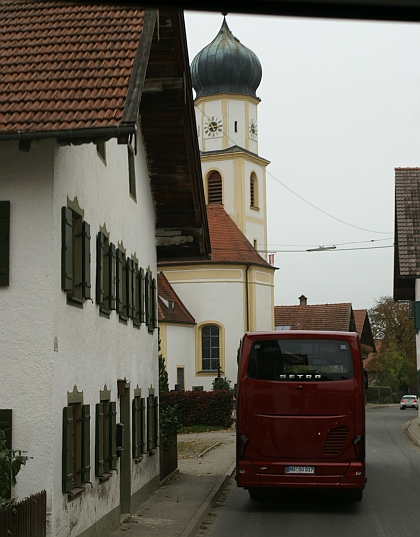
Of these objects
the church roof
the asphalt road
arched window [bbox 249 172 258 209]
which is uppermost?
arched window [bbox 249 172 258 209]

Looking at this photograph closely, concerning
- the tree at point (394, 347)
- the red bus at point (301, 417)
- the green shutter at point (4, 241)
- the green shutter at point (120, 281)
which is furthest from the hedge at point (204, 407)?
the tree at point (394, 347)

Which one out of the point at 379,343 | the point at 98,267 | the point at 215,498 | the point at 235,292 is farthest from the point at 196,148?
the point at 379,343

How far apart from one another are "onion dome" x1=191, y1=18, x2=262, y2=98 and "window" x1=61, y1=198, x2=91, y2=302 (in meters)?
59.5

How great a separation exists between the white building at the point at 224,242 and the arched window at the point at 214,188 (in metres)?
0.07

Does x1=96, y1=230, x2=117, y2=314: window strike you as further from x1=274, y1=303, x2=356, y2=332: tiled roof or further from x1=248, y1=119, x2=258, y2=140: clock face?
x1=274, y1=303, x2=356, y2=332: tiled roof

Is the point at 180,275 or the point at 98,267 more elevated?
the point at 180,275

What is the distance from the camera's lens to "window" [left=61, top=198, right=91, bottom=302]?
10.4m

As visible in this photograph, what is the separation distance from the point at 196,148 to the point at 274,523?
23.0 feet

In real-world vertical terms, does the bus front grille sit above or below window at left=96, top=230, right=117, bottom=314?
below

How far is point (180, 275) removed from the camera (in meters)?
58.9

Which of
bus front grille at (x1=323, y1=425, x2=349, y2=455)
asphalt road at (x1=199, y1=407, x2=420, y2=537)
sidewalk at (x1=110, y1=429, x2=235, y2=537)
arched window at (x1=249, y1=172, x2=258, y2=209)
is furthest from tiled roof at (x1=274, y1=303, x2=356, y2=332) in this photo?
bus front grille at (x1=323, y1=425, x2=349, y2=455)

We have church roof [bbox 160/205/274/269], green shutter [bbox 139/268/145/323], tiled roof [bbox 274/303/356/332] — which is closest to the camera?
green shutter [bbox 139/268/145/323]

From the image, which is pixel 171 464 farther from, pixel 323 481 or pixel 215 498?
pixel 323 481

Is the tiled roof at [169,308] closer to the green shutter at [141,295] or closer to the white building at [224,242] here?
the white building at [224,242]
